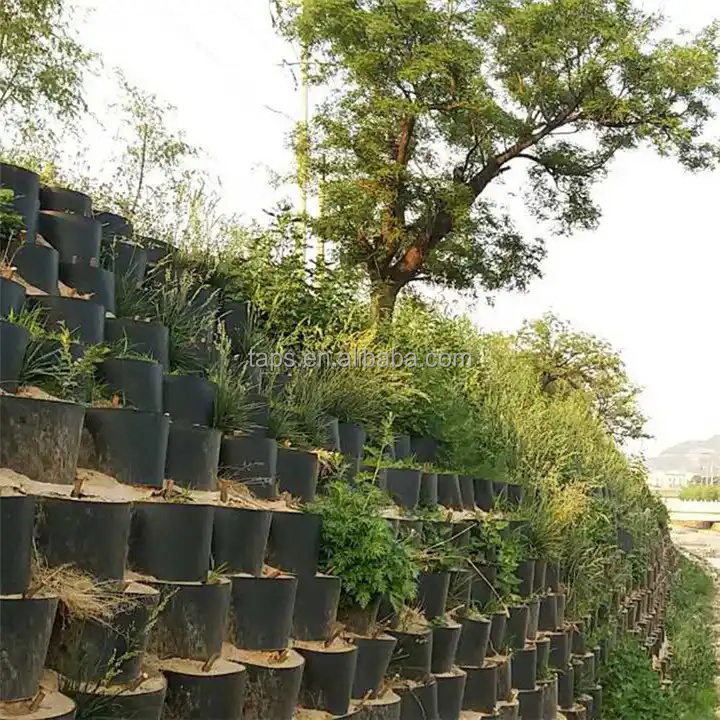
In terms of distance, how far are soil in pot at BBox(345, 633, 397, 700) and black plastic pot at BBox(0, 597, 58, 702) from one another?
1.40 meters

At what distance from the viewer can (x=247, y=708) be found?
2.84 meters

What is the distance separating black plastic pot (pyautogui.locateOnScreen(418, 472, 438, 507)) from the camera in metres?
4.57

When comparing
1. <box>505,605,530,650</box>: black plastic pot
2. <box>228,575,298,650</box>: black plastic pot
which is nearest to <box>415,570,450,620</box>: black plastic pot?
<box>505,605,530,650</box>: black plastic pot

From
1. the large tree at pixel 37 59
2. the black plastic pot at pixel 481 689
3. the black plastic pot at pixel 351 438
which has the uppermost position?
the large tree at pixel 37 59

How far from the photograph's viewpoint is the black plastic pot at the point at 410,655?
3.69 meters

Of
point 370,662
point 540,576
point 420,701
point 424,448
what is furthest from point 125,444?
point 540,576

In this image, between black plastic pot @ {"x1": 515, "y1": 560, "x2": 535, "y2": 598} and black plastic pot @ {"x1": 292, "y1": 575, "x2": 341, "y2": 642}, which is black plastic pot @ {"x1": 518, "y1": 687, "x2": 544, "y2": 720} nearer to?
black plastic pot @ {"x1": 515, "y1": 560, "x2": 535, "y2": 598}

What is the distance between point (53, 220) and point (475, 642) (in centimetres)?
269

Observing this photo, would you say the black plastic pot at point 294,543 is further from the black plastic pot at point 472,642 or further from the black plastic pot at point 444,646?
the black plastic pot at point 472,642

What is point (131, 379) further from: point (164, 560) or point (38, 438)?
point (164, 560)

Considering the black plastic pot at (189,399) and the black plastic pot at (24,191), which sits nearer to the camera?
the black plastic pot at (189,399)

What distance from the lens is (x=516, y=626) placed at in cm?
491

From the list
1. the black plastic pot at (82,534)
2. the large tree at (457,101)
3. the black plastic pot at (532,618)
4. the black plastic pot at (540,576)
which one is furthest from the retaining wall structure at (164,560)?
the large tree at (457,101)

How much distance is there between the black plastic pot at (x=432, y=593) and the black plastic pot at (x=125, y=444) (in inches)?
58.1
